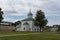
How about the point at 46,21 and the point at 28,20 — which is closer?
the point at 46,21

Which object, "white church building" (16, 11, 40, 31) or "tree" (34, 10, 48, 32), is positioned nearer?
"tree" (34, 10, 48, 32)

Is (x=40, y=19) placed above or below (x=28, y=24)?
above

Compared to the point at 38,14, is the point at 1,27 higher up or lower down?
lower down

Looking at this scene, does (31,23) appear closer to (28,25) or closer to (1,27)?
(28,25)

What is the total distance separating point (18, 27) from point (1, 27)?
112ft

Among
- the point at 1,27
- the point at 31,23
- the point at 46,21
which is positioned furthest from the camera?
the point at 31,23

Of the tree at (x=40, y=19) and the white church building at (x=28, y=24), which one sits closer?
the tree at (x=40, y=19)

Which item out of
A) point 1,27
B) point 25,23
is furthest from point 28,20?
point 1,27

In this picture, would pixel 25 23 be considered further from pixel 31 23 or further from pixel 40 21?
pixel 40 21

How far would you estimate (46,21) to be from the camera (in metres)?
98.1

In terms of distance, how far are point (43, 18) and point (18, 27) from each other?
28.0 meters

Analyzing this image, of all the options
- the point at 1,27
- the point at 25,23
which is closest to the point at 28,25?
the point at 25,23

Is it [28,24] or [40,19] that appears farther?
[28,24]

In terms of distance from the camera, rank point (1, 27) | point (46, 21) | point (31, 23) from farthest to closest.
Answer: point (31, 23), point (46, 21), point (1, 27)
